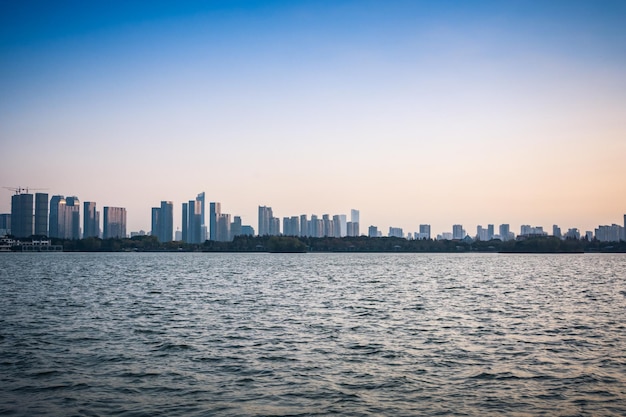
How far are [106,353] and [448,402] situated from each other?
15952 mm

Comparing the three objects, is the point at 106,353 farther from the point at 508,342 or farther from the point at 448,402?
the point at 508,342

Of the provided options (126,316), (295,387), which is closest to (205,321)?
(126,316)

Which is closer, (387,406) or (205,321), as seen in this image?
(387,406)

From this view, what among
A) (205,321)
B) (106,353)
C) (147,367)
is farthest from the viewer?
(205,321)

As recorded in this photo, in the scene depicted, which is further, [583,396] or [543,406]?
[583,396]

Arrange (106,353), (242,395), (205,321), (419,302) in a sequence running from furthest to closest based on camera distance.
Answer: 1. (419,302)
2. (205,321)
3. (106,353)
4. (242,395)

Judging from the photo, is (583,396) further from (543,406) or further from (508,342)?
(508,342)

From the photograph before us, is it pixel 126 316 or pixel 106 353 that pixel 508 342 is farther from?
pixel 126 316

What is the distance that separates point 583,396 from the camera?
18.4 metres

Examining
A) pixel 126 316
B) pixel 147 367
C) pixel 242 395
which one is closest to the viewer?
pixel 242 395

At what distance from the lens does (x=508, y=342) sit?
28.2m

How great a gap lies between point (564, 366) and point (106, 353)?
20.2 meters

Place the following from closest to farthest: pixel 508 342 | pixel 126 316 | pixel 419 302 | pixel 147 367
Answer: pixel 147 367 → pixel 508 342 → pixel 126 316 → pixel 419 302

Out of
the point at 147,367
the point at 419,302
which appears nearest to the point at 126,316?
the point at 147,367
